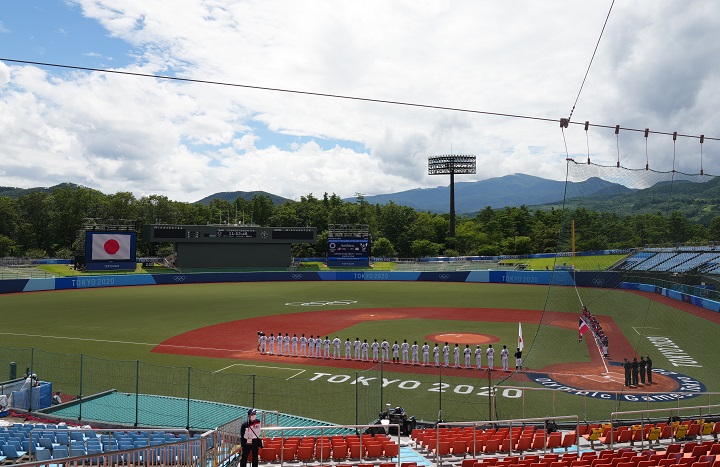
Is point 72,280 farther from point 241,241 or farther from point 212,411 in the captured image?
point 212,411

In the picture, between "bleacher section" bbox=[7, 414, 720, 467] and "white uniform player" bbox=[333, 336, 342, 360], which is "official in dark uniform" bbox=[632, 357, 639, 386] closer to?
"bleacher section" bbox=[7, 414, 720, 467]

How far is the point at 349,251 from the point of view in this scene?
2879 inches

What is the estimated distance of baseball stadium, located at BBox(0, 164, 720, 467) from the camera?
Result: 10891 millimetres

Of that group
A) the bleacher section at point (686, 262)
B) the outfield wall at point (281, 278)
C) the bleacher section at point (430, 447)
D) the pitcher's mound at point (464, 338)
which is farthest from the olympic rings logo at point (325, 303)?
the bleacher section at point (430, 447)

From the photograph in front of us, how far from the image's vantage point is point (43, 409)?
16.1m

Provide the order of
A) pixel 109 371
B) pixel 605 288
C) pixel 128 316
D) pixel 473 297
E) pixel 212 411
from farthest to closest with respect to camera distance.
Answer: pixel 473 297 < pixel 128 316 < pixel 605 288 < pixel 109 371 < pixel 212 411

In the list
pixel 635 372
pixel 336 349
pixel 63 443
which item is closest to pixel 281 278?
pixel 336 349

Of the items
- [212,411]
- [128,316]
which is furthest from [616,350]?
[128,316]

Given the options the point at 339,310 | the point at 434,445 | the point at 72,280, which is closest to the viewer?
the point at 434,445

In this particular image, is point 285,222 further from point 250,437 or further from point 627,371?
point 250,437

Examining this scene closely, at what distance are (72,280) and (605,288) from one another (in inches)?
1985

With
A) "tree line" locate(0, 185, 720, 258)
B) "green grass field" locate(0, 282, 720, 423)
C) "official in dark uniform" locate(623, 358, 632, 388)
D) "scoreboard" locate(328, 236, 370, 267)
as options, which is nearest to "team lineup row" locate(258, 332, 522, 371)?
A: "green grass field" locate(0, 282, 720, 423)

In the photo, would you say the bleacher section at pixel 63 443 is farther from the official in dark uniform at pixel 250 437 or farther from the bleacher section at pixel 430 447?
the official in dark uniform at pixel 250 437

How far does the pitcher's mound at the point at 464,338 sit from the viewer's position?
1087 inches
